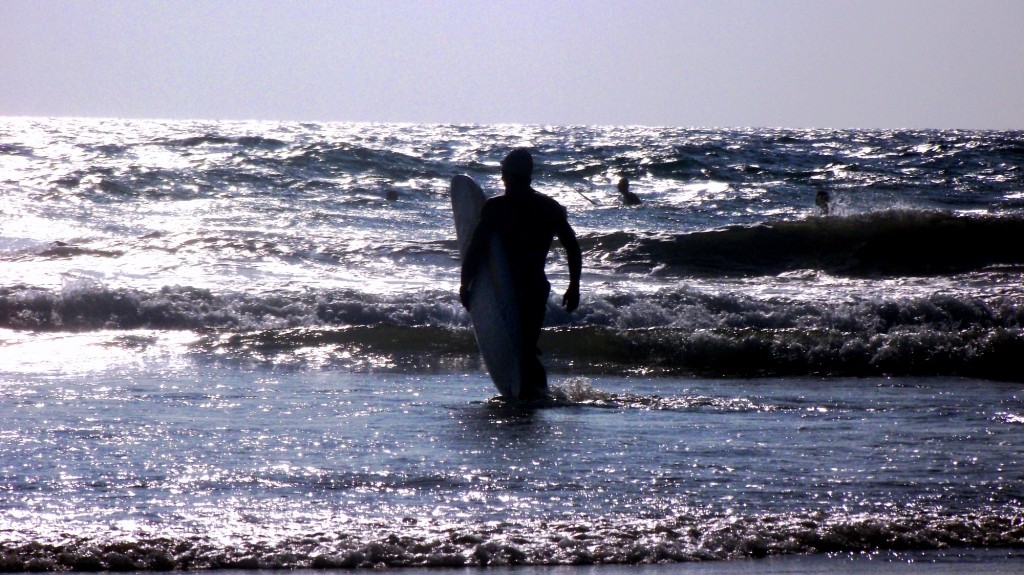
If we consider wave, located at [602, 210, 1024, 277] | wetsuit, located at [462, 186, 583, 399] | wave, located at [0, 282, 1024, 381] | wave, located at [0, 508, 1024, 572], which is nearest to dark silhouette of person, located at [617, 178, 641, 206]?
wave, located at [602, 210, 1024, 277]

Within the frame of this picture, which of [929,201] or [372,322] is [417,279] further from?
[929,201]

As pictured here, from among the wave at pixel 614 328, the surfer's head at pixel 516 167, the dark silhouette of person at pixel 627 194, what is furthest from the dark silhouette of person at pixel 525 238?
the dark silhouette of person at pixel 627 194

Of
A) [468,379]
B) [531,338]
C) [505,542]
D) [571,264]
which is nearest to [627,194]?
[468,379]

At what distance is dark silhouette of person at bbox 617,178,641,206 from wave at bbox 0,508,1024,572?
18.2 m

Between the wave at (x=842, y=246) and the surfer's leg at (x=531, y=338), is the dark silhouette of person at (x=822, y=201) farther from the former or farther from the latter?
the surfer's leg at (x=531, y=338)

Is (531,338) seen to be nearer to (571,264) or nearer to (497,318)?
(497,318)

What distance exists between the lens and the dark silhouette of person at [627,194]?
858 inches

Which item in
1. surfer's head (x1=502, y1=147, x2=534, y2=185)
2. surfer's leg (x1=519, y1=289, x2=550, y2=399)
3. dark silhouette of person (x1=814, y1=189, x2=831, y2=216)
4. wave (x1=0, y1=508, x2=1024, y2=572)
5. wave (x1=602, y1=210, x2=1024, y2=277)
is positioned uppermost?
dark silhouette of person (x1=814, y1=189, x2=831, y2=216)

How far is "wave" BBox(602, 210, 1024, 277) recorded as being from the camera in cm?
1572

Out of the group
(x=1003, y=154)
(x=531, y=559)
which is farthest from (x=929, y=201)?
(x=531, y=559)

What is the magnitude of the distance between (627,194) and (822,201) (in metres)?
3.92

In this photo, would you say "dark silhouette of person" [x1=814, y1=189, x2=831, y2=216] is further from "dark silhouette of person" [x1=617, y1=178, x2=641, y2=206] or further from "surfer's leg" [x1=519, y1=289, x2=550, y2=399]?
"surfer's leg" [x1=519, y1=289, x2=550, y2=399]

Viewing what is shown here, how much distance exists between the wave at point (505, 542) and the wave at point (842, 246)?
468 inches

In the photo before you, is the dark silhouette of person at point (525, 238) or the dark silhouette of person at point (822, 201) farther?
the dark silhouette of person at point (822, 201)
